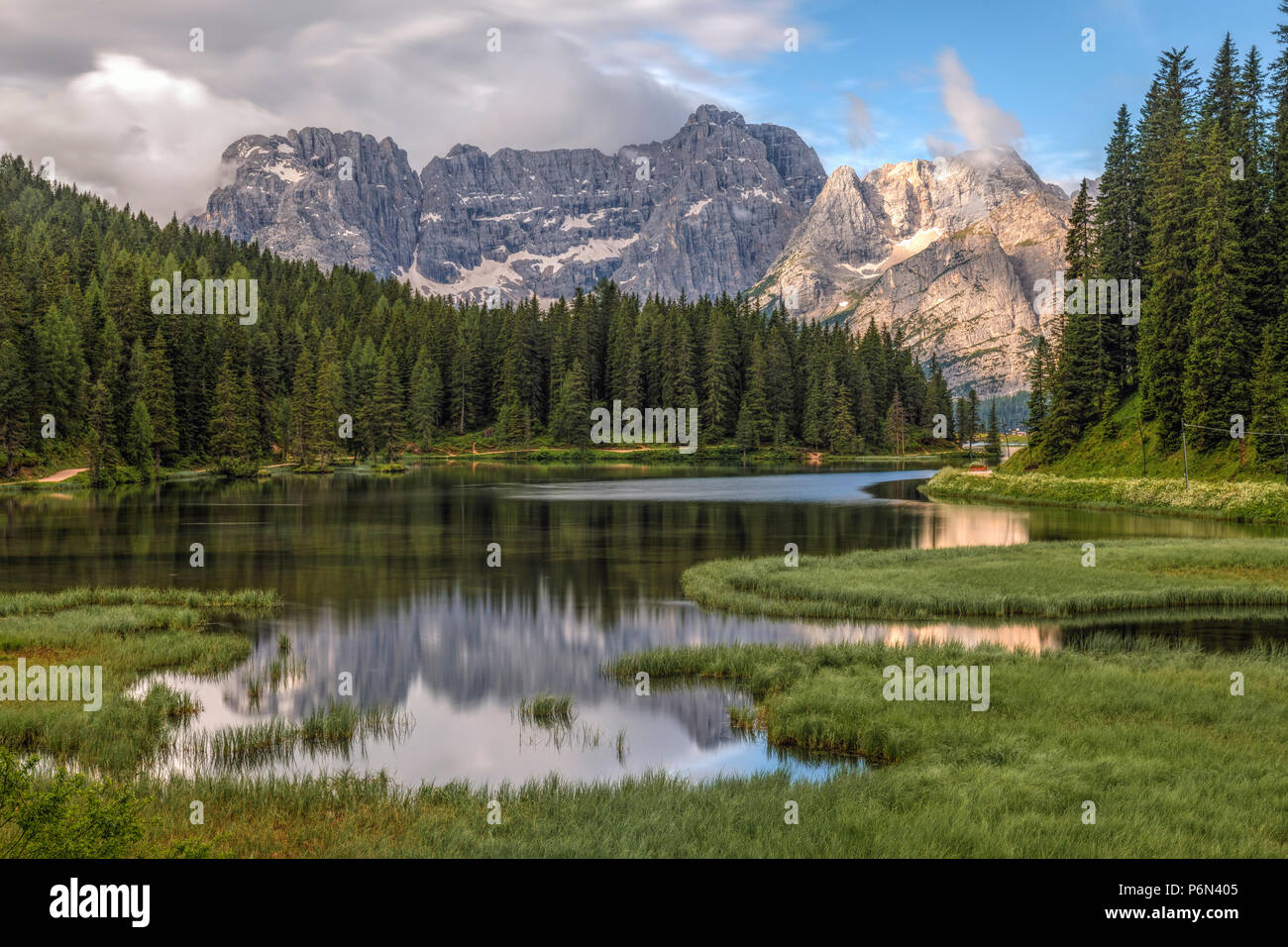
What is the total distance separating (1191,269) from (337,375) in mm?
124631

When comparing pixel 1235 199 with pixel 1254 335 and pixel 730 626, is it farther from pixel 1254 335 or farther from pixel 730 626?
pixel 730 626

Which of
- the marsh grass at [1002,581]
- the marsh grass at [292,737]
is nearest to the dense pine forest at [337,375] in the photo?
the marsh grass at [1002,581]

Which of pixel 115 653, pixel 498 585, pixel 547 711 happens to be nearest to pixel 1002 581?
pixel 498 585

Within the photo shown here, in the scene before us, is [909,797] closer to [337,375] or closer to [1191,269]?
[1191,269]

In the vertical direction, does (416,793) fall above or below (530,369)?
below

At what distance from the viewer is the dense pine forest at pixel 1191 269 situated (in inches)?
3009

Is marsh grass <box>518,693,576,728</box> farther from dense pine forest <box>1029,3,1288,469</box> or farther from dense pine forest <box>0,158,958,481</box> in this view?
dense pine forest <box>0,158,958,481</box>

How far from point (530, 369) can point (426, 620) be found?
15671cm

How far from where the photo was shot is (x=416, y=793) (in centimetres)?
1694

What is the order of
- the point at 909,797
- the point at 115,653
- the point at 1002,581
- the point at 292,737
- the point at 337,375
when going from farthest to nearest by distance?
the point at 337,375 < the point at 1002,581 < the point at 115,653 < the point at 292,737 < the point at 909,797

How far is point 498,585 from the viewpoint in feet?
143

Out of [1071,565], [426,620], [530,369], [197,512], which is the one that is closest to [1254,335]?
[1071,565]

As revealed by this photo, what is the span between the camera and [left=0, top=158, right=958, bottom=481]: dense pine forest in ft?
372

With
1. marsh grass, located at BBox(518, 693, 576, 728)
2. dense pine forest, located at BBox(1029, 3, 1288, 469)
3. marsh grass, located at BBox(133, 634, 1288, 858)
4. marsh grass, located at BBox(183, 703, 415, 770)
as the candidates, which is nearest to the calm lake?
marsh grass, located at BBox(518, 693, 576, 728)
